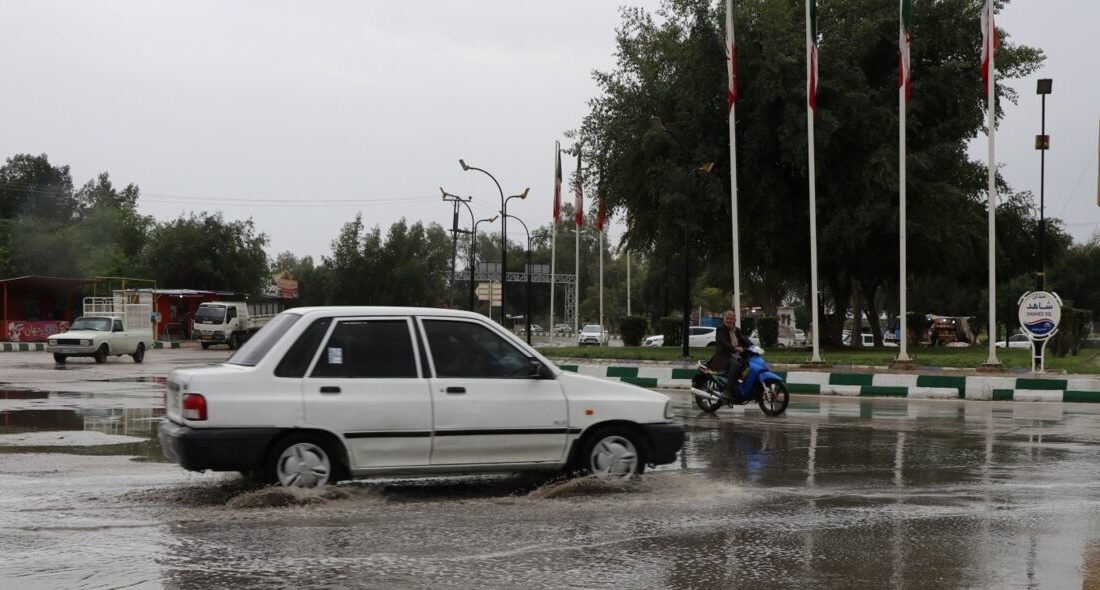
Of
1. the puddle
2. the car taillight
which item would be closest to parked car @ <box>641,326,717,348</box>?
the puddle

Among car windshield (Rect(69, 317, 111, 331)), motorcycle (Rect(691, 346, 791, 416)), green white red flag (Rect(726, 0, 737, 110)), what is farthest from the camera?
car windshield (Rect(69, 317, 111, 331))

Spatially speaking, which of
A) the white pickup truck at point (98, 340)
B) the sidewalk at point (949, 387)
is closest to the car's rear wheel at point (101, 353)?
the white pickup truck at point (98, 340)

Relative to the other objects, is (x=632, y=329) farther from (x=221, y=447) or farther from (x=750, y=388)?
(x=221, y=447)

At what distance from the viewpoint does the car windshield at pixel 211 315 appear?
52.6m

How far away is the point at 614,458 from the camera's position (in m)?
9.59

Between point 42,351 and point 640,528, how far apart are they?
4499cm

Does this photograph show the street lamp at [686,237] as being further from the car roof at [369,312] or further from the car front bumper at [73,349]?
the car roof at [369,312]

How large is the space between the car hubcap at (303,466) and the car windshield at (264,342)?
772mm

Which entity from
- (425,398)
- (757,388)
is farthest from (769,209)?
(425,398)

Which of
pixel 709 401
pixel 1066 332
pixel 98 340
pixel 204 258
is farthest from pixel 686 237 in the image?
pixel 204 258

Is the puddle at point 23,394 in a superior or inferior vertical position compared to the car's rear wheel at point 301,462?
inferior

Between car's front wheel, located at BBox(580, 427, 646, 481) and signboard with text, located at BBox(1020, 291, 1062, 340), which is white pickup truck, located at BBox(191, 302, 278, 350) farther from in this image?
car's front wheel, located at BBox(580, 427, 646, 481)

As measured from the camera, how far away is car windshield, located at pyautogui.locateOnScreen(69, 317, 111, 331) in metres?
36.5

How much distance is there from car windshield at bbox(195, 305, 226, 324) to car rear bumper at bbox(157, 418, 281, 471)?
4573 centimetres
